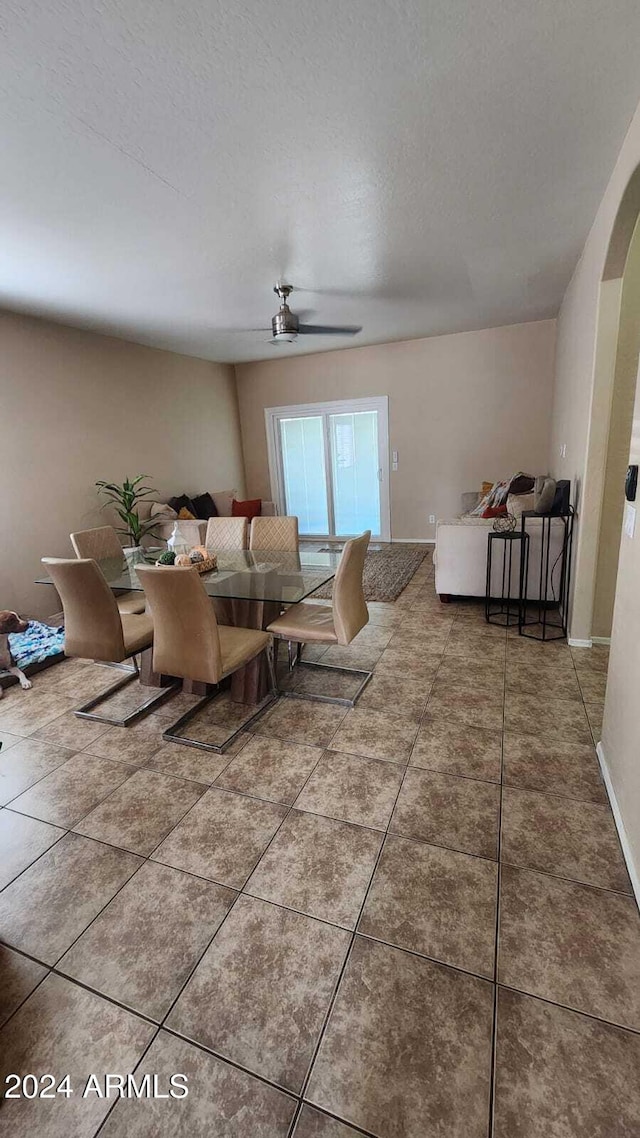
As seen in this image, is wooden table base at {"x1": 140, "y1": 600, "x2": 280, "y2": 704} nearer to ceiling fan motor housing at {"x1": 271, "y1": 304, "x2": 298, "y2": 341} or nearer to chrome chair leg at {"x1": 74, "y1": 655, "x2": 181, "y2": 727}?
chrome chair leg at {"x1": 74, "y1": 655, "x2": 181, "y2": 727}

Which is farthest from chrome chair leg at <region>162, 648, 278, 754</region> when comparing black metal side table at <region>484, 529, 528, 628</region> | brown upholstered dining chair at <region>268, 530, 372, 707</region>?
black metal side table at <region>484, 529, 528, 628</region>

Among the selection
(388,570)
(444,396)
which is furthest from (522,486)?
(444,396)

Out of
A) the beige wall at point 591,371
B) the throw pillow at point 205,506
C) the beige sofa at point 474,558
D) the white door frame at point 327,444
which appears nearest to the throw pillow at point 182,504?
the throw pillow at point 205,506

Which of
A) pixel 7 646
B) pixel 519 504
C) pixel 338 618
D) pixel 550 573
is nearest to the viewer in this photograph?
pixel 338 618

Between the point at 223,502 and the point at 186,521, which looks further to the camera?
the point at 223,502

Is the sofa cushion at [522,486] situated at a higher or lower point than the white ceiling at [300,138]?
lower

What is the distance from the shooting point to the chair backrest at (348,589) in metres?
2.34

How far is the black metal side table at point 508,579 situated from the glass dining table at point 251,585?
1288 mm

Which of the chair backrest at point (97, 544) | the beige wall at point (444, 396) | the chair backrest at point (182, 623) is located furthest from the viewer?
the beige wall at point (444, 396)

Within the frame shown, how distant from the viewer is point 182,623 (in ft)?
A: 6.89

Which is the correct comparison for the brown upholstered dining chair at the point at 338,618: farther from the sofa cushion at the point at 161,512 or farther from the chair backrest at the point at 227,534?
the sofa cushion at the point at 161,512

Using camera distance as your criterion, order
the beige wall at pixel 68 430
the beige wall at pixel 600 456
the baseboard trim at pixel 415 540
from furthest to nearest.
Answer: the baseboard trim at pixel 415 540
the beige wall at pixel 68 430
the beige wall at pixel 600 456

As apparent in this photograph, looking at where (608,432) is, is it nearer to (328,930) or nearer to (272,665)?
(272,665)

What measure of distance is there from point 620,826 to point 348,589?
148 cm
